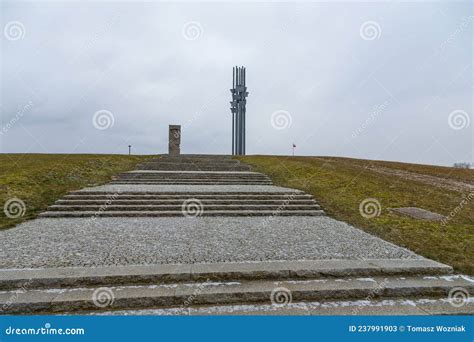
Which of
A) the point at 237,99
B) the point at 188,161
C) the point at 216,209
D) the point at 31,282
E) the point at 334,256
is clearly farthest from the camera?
the point at 237,99

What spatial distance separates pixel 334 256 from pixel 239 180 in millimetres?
10801

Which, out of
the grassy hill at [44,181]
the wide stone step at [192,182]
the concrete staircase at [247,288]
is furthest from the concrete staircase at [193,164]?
the concrete staircase at [247,288]

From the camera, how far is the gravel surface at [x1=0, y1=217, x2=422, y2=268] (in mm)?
5559

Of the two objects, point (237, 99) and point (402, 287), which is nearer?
point (402, 287)

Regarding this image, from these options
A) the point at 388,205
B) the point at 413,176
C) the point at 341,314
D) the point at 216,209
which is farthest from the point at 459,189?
the point at 341,314

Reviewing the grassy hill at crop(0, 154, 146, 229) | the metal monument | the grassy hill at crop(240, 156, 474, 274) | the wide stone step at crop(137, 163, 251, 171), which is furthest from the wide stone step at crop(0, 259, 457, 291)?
the metal monument

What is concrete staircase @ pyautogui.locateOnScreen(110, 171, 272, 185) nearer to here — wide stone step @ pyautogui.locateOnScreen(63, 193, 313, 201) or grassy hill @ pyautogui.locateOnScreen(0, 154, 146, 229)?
grassy hill @ pyautogui.locateOnScreen(0, 154, 146, 229)

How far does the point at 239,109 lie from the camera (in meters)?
34.5

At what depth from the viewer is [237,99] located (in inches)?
1364

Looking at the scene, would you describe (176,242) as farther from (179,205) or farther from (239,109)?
(239,109)

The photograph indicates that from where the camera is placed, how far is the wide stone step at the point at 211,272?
180 inches

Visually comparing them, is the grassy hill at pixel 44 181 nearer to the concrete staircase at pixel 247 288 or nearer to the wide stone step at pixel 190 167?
the wide stone step at pixel 190 167

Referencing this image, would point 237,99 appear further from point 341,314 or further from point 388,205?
point 341,314

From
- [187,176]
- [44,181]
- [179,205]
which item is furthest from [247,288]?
[187,176]
